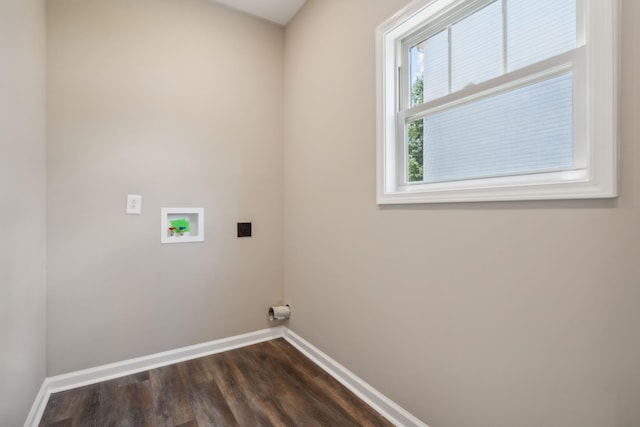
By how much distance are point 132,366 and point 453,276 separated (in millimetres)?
2081

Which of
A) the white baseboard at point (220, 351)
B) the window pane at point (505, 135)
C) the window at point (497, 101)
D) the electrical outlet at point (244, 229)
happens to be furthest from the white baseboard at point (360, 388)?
the window pane at point (505, 135)

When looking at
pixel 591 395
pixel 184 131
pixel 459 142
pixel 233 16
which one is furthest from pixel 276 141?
pixel 591 395

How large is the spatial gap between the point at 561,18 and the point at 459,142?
20.7 inches

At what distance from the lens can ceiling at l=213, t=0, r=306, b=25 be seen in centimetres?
225

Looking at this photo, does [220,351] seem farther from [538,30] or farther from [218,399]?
[538,30]

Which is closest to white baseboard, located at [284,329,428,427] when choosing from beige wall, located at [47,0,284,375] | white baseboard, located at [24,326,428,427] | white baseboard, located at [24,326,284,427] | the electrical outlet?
white baseboard, located at [24,326,428,427]

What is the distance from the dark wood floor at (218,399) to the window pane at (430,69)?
66.3 inches

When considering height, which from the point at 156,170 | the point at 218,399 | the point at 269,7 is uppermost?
the point at 269,7

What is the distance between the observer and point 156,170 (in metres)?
2.04

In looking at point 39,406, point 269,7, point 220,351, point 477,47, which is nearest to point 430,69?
point 477,47

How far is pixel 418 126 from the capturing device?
155 centimetres

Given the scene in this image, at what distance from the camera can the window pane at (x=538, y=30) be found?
3.36 ft

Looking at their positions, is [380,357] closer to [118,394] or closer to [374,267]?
[374,267]

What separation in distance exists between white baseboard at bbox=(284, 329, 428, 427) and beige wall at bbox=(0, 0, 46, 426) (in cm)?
153
